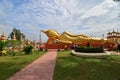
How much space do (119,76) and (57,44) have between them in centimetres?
2696

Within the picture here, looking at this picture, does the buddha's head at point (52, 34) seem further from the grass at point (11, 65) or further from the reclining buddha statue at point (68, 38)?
the grass at point (11, 65)

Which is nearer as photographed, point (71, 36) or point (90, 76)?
→ point (90, 76)

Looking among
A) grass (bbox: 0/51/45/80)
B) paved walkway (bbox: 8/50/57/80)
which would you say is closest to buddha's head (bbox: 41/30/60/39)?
grass (bbox: 0/51/45/80)

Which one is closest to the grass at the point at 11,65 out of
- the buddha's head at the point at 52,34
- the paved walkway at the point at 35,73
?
the paved walkway at the point at 35,73

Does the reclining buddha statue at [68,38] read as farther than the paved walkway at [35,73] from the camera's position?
Yes

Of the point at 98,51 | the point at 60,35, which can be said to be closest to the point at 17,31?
the point at 60,35

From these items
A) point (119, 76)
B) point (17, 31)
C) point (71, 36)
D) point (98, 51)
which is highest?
point (17, 31)

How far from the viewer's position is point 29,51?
2252 centimetres

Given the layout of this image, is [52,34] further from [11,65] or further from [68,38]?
[11,65]

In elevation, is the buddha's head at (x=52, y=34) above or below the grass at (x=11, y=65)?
above

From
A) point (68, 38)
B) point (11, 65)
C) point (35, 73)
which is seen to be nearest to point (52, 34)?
point (68, 38)

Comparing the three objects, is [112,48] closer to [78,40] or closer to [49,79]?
[78,40]

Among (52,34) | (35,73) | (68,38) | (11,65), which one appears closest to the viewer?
(35,73)

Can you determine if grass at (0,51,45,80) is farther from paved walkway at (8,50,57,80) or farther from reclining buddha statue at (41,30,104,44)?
reclining buddha statue at (41,30,104,44)
